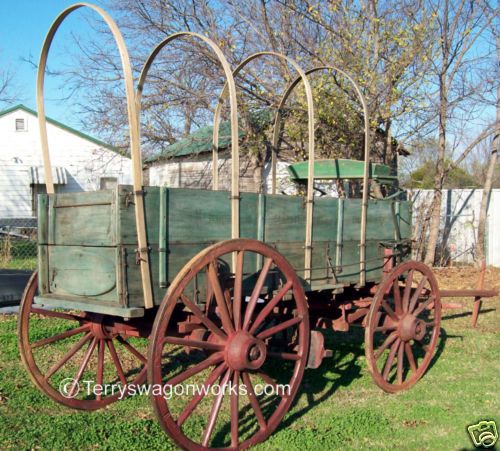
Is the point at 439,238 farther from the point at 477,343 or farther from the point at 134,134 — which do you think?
the point at 134,134

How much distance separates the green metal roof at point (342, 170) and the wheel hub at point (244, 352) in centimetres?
261

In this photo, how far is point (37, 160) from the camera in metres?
22.5

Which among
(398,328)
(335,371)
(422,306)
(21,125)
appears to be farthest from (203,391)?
(21,125)

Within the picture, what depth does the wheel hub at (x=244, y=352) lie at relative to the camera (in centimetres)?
392

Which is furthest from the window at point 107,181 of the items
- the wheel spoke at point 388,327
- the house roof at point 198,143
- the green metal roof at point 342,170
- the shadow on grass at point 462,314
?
the wheel spoke at point 388,327

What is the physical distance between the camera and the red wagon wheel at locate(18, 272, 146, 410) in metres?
4.67

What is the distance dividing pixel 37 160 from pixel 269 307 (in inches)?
802

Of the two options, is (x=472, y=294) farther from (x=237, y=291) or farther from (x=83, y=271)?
(x=83, y=271)

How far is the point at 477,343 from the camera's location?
7227 mm

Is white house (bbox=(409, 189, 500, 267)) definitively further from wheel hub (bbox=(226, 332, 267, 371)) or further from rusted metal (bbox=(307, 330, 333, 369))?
wheel hub (bbox=(226, 332, 267, 371))

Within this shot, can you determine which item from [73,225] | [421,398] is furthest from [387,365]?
[73,225]

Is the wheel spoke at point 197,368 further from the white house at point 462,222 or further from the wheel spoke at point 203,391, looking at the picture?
the white house at point 462,222

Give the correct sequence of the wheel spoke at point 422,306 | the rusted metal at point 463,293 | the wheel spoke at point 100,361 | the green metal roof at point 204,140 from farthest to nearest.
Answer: the green metal roof at point 204,140 < the rusted metal at point 463,293 < the wheel spoke at point 422,306 < the wheel spoke at point 100,361

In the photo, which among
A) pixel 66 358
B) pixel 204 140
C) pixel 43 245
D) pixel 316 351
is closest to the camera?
pixel 43 245
